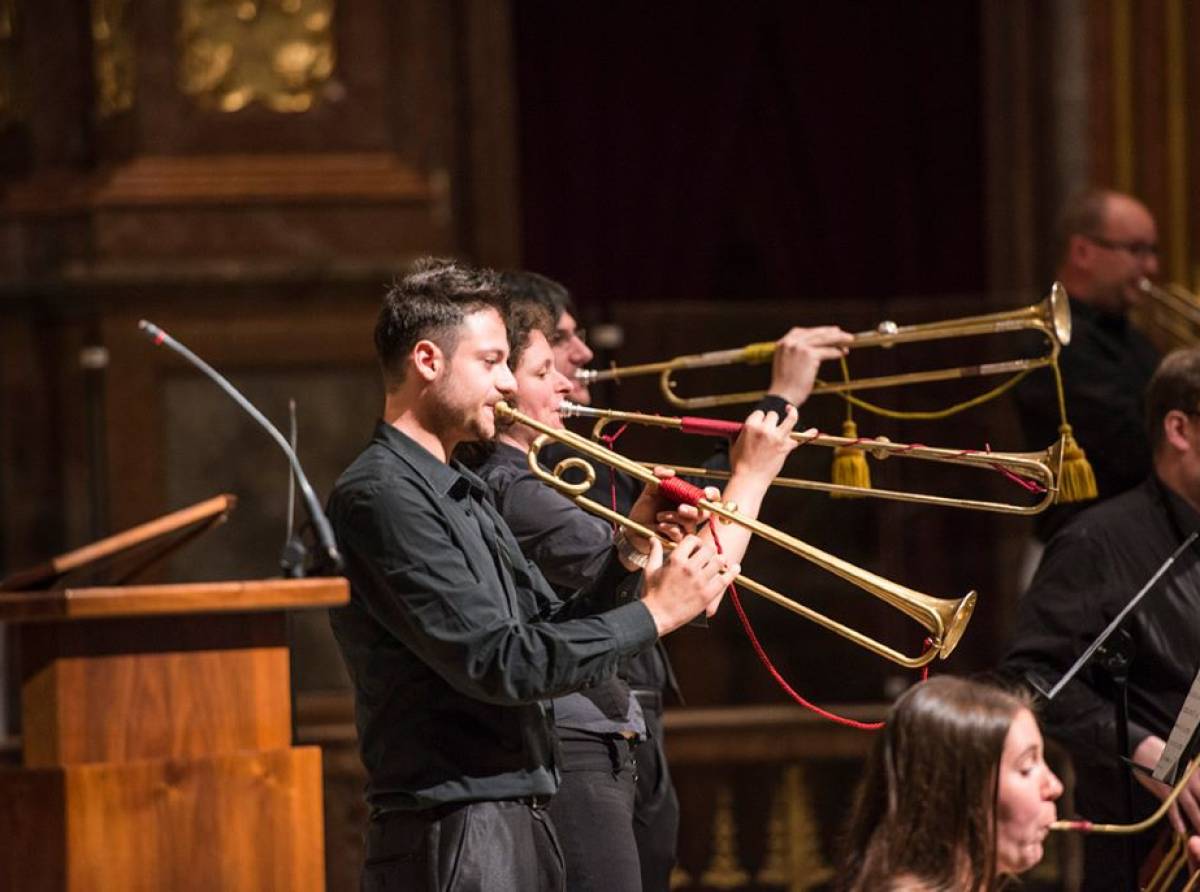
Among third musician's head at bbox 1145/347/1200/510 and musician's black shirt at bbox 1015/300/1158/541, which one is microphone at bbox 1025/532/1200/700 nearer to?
third musician's head at bbox 1145/347/1200/510

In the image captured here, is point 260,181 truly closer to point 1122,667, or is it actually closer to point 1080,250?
point 1080,250

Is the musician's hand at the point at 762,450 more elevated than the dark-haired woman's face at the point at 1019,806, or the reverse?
the musician's hand at the point at 762,450

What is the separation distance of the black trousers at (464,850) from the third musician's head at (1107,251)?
2.39 meters

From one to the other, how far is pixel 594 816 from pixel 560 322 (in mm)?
977

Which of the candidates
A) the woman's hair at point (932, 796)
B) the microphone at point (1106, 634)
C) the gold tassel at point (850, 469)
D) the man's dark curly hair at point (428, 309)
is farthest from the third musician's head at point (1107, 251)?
the woman's hair at point (932, 796)

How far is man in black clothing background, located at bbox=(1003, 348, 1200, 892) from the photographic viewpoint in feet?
11.5

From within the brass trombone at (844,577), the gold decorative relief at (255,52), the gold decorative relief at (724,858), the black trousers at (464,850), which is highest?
the gold decorative relief at (255,52)

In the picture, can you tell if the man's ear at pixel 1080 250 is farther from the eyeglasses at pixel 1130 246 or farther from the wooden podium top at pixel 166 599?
the wooden podium top at pixel 166 599

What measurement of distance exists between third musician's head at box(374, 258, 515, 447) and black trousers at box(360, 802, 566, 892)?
1.77 ft

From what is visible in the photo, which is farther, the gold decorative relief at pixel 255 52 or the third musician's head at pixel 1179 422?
the gold decorative relief at pixel 255 52

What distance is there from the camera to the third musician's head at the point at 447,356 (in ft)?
9.86

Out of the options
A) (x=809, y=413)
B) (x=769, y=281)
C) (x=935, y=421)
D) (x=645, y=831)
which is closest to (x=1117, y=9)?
(x=769, y=281)

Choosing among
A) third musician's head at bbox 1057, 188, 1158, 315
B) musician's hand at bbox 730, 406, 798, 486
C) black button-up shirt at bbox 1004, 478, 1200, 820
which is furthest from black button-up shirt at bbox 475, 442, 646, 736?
third musician's head at bbox 1057, 188, 1158, 315

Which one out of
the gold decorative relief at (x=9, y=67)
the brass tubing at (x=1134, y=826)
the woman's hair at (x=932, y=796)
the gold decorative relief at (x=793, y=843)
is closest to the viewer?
the woman's hair at (x=932, y=796)
